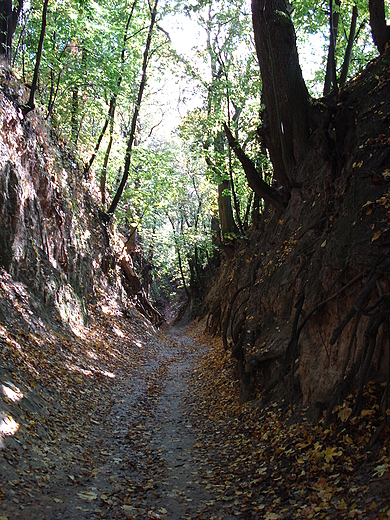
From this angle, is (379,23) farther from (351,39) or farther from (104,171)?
(104,171)

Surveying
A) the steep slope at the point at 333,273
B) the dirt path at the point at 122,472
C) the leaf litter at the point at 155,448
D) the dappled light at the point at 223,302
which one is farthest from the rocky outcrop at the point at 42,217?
the steep slope at the point at 333,273

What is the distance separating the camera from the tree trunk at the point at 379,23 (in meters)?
8.31

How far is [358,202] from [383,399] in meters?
3.17

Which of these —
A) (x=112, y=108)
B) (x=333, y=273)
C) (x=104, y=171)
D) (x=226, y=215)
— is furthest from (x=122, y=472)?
(x=104, y=171)

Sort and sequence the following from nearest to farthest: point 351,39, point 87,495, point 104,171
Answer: point 87,495
point 351,39
point 104,171

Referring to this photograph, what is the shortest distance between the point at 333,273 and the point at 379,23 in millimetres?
5773

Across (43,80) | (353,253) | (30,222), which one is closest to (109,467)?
(353,253)

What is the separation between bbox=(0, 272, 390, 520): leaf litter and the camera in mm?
4539

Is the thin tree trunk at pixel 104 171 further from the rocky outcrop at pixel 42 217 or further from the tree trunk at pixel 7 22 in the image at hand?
the tree trunk at pixel 7 22

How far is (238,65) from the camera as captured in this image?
17.8m

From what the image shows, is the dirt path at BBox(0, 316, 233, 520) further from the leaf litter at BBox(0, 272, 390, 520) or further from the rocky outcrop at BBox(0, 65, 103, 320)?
the rocky outcrop at BBox(0, 65, 103, 320)

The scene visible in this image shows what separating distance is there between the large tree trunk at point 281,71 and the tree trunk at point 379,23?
72.7 inches

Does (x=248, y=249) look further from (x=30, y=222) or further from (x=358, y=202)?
(x=358, y=202)

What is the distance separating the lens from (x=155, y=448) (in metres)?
7.04
